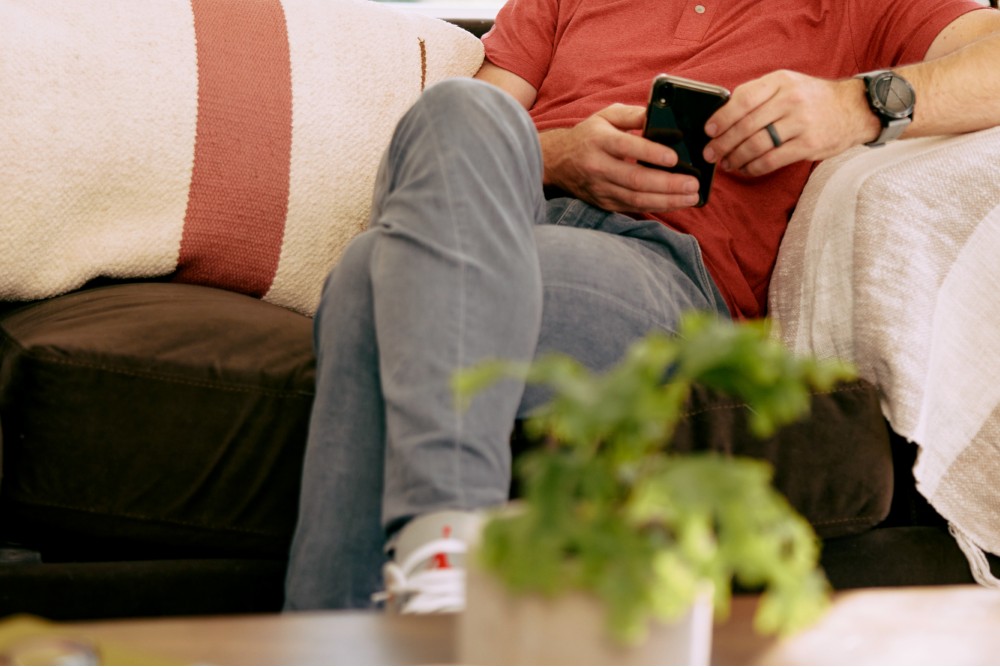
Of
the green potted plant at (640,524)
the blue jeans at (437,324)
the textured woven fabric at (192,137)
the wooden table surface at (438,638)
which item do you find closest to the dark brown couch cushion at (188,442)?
the blue jeans at (437,324)

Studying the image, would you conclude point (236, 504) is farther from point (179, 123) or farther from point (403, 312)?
point (179, 123)

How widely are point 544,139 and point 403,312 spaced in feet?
2.11

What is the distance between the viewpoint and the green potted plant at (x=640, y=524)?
14.5 inches

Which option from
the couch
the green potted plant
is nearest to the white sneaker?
the green potted plant

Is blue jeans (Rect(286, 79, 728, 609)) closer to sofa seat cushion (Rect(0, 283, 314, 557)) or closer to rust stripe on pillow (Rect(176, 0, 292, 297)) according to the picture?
sofa seat cushion (Rect(0, 283, 314, 557))

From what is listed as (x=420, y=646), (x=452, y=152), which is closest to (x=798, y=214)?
(x=452, y=152)

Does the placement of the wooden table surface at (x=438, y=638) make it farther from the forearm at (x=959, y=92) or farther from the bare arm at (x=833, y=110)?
the forearm at (x=959, y=92)

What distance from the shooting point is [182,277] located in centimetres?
130

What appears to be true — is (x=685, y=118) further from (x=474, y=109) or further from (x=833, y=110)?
(x=474, y=109)

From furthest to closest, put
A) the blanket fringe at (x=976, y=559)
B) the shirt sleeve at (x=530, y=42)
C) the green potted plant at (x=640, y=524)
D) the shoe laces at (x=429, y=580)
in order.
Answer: the shirt sleeve at (x=530, y=42) < the blanket fringe at (x=976, y=559) < the shoe laces at (x=429, y=580) < the green potted plant at (x=640, y=524)

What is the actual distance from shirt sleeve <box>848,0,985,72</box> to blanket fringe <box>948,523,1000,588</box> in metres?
0.66

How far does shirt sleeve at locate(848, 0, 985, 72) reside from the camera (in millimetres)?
1358

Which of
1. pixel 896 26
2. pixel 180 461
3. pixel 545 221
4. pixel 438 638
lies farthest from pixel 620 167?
pixel 438 638

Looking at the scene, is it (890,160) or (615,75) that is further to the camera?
(615,75)
